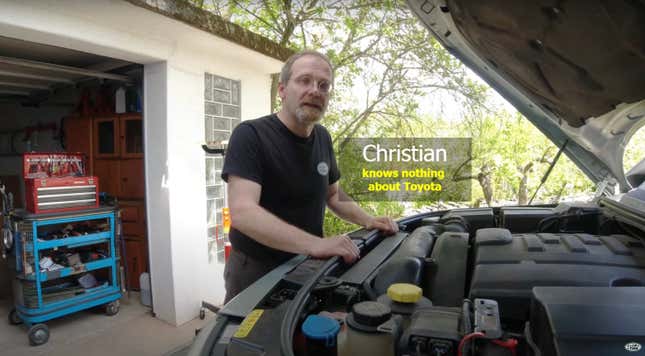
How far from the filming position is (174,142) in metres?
3.71

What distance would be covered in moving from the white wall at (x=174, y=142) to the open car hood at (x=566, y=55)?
2539mm

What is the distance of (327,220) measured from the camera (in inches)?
298

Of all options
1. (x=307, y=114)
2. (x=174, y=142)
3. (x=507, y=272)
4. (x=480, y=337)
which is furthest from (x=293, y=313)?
(x=174, y=142)

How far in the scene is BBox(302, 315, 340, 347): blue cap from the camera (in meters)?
0.78

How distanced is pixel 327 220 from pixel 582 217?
593 cm

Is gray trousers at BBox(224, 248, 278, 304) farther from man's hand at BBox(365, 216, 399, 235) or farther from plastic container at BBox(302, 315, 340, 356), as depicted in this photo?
plastic container at BBox(302, 315, 340, 356)

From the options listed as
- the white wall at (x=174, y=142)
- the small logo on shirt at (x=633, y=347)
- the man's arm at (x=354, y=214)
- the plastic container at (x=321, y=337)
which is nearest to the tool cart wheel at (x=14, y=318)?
the white wall at (x=174, y=142)

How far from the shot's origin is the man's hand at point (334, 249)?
127cm

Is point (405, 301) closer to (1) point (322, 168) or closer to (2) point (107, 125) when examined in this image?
(1) point (322, 168)

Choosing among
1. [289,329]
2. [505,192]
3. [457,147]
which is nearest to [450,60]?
[457,147]

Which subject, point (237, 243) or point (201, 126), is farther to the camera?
point (201, 126)

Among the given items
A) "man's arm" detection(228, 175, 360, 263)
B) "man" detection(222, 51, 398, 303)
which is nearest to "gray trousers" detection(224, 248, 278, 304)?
"man" detection(222, 51, 398, 303)

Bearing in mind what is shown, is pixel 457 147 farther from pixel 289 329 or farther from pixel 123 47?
pixel 289 329

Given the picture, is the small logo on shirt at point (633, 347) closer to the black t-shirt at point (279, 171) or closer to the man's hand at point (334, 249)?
the man's hand at point (334, 249)
